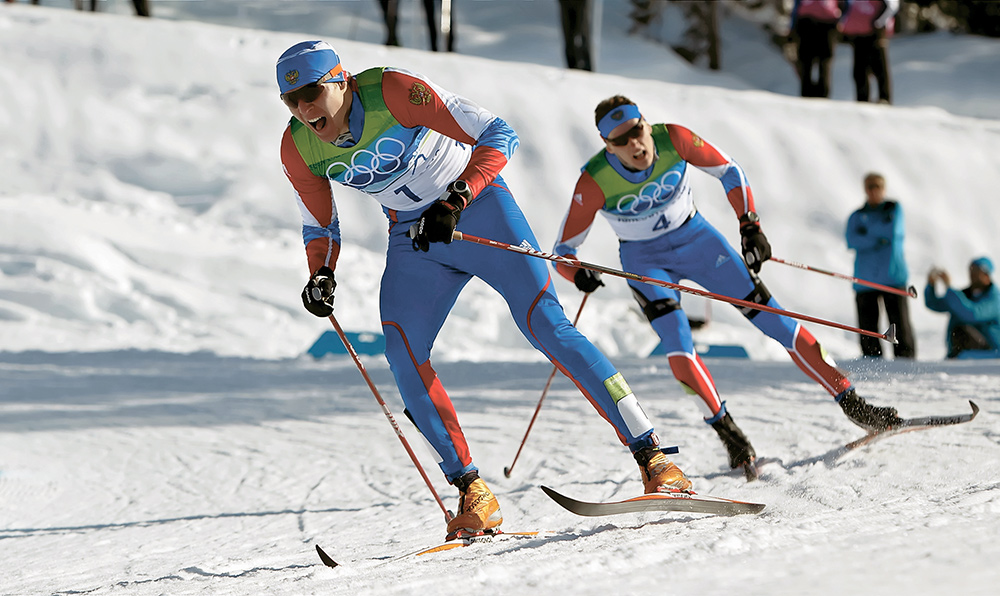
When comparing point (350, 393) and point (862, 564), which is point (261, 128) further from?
point (862, 564)

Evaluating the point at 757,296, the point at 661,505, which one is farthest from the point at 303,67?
the point at 757,296

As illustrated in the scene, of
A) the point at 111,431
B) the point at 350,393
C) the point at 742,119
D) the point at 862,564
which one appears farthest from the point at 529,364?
the point at 742,119

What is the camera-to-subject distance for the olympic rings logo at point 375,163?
292 centimetres

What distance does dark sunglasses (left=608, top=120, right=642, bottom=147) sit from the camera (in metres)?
3.60

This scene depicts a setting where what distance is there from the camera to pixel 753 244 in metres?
3.62

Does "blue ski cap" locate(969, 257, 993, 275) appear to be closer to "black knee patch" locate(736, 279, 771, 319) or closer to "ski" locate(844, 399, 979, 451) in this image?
"ski" locate(844, 399, 979, 451)

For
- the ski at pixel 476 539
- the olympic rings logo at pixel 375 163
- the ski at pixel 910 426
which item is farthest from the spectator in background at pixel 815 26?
the ski at pixel 476 539

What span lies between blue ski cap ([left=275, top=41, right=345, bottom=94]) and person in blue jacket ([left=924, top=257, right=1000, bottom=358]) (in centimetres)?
559

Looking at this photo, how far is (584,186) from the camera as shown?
3.82 meters

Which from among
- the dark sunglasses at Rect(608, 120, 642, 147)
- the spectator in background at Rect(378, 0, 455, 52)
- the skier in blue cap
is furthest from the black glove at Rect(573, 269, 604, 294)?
the spectator in background at Rect(378, 0, 455, 52)

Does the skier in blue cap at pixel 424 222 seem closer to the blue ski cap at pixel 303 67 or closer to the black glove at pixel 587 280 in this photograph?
the blue ski cap at pixel 303 67

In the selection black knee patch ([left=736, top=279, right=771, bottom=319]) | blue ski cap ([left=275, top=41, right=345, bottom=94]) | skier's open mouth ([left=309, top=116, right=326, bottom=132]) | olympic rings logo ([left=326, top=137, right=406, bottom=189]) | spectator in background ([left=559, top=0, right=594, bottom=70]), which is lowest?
black knee patch ([left=736, top=279, right=771, bottom=319])

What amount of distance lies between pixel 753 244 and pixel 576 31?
872 cm

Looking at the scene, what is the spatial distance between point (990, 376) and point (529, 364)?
10.5 feet
